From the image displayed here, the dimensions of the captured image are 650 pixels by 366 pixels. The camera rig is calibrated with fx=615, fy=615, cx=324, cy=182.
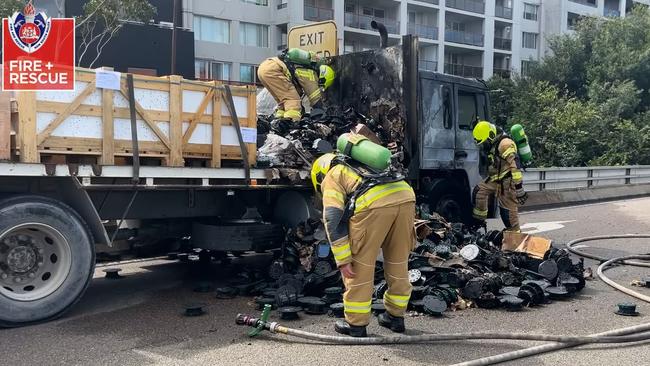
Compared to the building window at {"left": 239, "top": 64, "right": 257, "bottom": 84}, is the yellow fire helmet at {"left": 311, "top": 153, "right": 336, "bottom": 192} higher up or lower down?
lower down

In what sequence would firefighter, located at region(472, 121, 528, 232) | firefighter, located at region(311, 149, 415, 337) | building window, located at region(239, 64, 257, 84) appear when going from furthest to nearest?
building window, located at region(239, 64, 257, 84)
firefighter, located at region(472, 121, 528, 232)
firefighter, located at region(311, 149, 415, 337)

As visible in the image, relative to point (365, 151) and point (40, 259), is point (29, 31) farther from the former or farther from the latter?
point (365, 151)

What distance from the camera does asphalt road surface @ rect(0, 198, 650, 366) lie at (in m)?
4.38

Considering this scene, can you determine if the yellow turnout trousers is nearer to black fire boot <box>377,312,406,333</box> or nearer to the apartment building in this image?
black fire boot <box>377,312,406,333</box>

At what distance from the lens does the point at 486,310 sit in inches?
229

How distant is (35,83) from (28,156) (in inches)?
23.6

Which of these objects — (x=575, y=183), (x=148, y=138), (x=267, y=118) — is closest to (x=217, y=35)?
(x=575, y=183)

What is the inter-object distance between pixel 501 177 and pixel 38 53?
20.0ft

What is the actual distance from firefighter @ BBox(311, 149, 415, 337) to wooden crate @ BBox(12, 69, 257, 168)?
162 centimetres

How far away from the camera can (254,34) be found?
1479 inches

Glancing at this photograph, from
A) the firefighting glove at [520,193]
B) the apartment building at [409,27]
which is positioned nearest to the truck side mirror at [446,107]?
the firefighting glove at [520,193]

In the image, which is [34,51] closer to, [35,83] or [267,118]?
[35,83]

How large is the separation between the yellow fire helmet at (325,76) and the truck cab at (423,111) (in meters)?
0.14

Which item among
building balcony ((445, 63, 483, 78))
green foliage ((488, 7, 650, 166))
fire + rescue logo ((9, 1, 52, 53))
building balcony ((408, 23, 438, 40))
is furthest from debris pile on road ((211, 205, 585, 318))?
building balcony ((445, 63, 483, 78))
